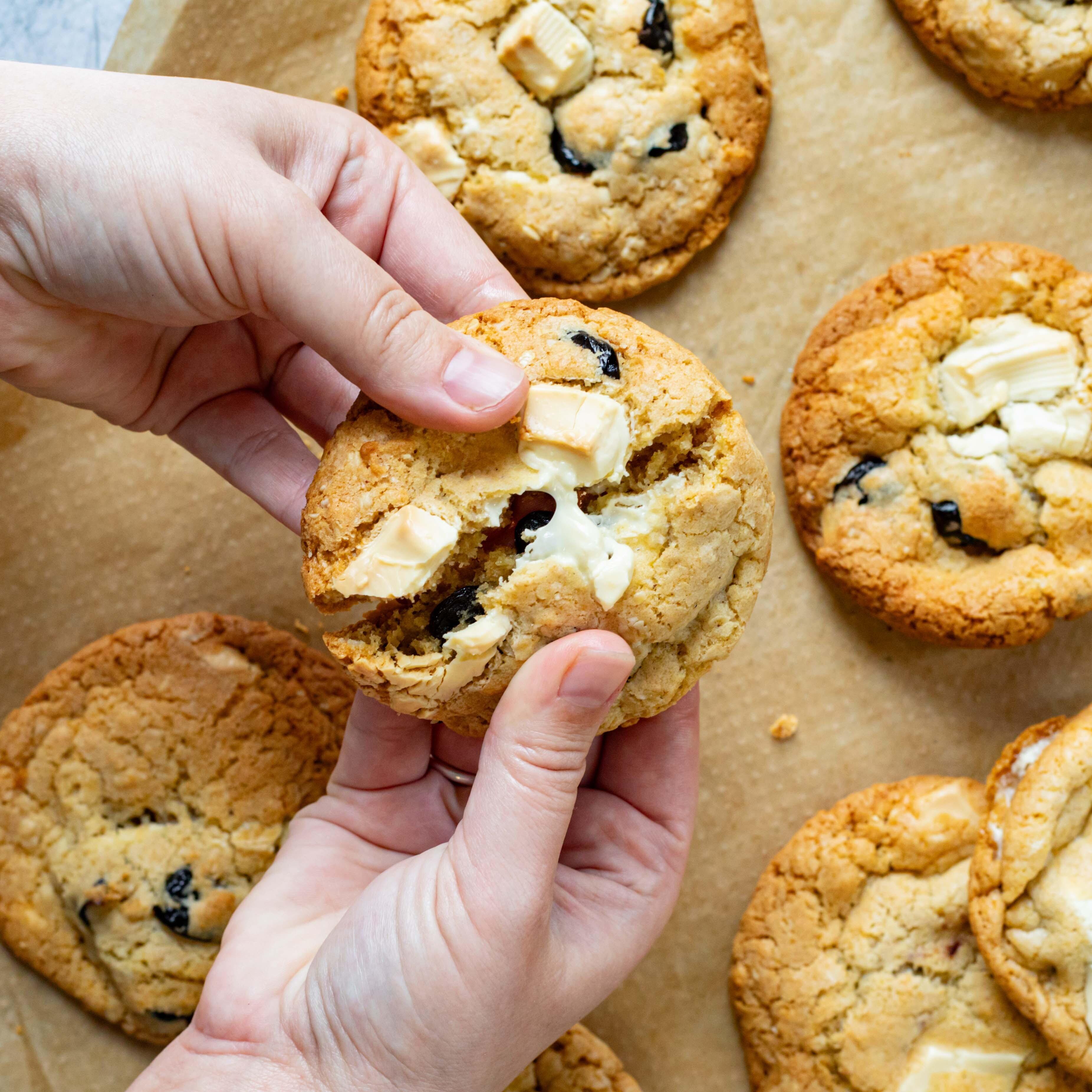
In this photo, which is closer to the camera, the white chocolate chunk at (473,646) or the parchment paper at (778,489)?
the white chocolate chunk at (473,646)

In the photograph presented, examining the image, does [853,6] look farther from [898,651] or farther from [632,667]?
[632,667]

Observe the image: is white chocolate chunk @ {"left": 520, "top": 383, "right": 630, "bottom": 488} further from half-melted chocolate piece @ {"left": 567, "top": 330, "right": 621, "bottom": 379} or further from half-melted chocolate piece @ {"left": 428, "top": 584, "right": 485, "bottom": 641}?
half-melted chocolate piece @ {"left": 428, "top": 584, "right": 485, "bottom": 641}

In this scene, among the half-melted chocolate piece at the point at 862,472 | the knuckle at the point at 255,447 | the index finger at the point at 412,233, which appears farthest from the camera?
the half-melted chocolate piece at the point at 862,472

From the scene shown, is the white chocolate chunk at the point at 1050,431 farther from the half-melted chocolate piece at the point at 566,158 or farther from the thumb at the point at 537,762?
the thumb at the point at 537,762

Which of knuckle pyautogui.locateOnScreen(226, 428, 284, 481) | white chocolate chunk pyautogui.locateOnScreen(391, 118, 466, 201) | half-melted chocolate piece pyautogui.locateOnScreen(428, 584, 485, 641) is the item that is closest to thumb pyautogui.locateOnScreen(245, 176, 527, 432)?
half-melted chocolate piece pyautogui.locateOnScreen(428, 584, 485, 641)

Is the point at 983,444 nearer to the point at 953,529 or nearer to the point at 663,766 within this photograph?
the point at 953,529

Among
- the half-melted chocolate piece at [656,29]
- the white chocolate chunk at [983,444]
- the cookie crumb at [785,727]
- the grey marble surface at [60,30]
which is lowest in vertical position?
the cookie crumb at [785,727]

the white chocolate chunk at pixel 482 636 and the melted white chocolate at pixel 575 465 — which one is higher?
the melted white chocolate at pixel 575 465

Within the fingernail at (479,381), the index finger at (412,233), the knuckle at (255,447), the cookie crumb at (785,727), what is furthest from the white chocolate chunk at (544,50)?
the cookie crumb at (785,727)
